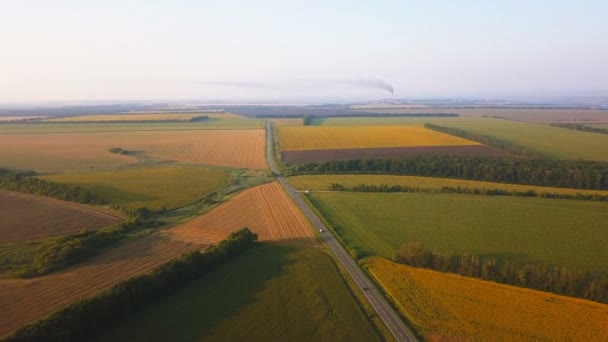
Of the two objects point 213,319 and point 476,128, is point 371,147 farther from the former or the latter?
point 213,319

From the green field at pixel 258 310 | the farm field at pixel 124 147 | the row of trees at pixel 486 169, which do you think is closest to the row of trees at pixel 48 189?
the farm field at pixel 124 147

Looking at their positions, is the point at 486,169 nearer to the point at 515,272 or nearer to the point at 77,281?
the point at 515,272

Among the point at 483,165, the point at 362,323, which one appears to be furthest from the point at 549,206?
the point at 362,323

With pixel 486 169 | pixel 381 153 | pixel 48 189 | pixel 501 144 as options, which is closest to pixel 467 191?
pixel 486 169

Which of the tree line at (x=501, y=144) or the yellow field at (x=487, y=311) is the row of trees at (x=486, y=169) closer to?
the tree line at (x=501, y=144)

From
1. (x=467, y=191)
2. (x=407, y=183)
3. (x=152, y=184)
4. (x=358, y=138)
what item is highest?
(x=358, y=138)

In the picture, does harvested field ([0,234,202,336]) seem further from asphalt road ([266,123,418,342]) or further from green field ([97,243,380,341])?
asphalt road ([266,123,418,342])
